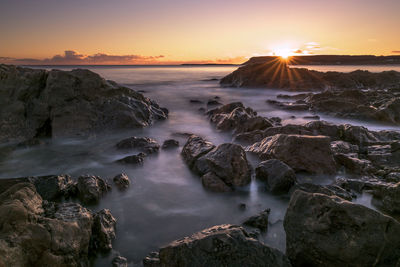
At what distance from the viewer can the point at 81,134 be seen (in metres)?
8.44

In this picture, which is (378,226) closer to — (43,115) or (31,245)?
(31,245)

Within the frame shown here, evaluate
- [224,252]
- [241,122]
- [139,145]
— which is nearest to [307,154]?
[224,252]

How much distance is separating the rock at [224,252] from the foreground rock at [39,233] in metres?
0.99

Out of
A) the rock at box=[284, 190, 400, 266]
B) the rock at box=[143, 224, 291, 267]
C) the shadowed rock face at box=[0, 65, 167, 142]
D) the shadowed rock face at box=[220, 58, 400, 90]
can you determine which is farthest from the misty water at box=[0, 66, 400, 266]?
the shadowed rock face at box=[220, 58, 400, 90]

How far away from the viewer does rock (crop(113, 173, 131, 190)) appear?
192 inches

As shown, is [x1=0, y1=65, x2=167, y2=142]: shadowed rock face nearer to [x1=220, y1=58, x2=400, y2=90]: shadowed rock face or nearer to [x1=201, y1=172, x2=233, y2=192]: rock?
[x1=201, y1=172, x2=233, y2=192]: rock

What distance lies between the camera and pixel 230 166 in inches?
189

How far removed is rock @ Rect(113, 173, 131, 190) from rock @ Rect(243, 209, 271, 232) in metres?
2.41

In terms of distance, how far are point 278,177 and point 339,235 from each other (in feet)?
6.91

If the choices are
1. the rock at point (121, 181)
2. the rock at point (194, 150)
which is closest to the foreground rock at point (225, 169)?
the rock at point (194, 150)

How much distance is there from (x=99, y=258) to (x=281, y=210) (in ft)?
8.81

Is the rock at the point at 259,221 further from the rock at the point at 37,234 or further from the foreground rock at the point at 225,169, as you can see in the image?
the rock at the point at 37,234

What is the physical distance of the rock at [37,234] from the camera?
2.31m

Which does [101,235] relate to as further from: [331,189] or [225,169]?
[331,189]
